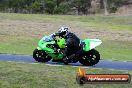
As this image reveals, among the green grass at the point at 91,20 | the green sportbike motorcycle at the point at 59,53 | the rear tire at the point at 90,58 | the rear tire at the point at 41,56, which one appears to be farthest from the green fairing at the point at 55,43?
the green grass at the point at 91,20

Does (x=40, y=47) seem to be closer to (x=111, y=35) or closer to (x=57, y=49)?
(x=57, y=49)

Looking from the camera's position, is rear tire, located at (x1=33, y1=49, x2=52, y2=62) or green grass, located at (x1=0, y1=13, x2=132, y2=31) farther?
green grass, located at (x1=0, y1=13, x2=132, y2=31)

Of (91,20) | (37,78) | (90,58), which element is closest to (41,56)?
(90,58)

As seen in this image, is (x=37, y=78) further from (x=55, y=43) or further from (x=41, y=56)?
(x=55, y=43)

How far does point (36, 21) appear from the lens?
5119cm

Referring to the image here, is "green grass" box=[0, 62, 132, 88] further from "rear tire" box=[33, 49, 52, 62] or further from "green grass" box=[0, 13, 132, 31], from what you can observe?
"green grass" box=[0, 13, 132, 31]

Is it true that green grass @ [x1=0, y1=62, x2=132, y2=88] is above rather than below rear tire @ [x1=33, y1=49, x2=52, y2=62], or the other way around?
above

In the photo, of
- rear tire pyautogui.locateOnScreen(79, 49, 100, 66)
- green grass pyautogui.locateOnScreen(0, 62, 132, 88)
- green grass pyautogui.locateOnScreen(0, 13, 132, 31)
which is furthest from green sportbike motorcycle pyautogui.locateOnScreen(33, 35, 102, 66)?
green grass pyautogui.locateOnScreen(0, 13, 132, 31)

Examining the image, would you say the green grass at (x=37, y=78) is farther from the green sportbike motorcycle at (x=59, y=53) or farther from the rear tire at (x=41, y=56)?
the rear tire at (x=41, y=56)

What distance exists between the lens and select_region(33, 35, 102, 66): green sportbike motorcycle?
18.3m

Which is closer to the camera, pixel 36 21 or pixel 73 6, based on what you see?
pixel 36 21

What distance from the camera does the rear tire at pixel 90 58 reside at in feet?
60.0

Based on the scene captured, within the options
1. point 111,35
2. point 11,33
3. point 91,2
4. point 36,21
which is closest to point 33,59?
point 11,33

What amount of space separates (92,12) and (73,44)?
6249 centimetres
